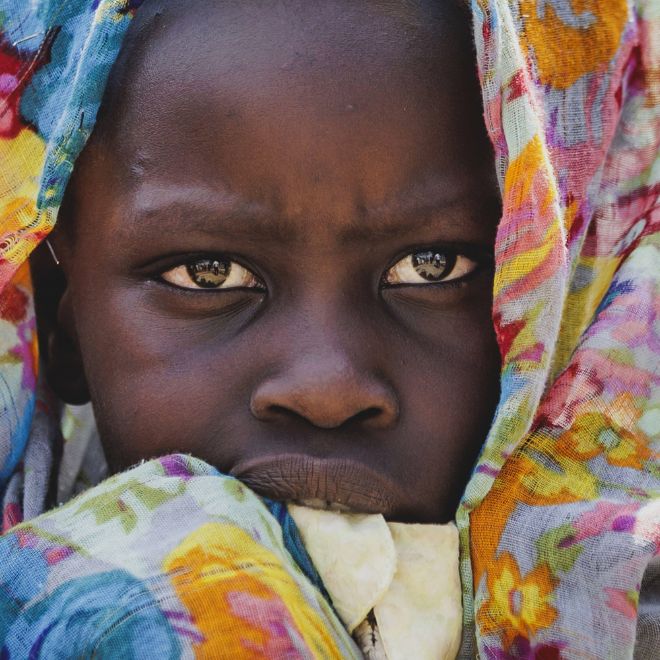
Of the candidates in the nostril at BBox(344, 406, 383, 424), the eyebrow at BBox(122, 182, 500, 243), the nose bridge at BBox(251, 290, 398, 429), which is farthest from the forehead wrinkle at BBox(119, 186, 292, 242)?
the nostril at BBox(344, 406, 383, 424)

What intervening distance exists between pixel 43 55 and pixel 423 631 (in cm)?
90

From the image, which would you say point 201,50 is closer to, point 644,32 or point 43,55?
point 43,55

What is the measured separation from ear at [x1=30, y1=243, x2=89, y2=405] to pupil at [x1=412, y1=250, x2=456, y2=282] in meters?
0.57

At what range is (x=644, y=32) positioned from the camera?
1.55m

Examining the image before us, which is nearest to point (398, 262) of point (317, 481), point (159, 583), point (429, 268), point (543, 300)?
point (429, 268)

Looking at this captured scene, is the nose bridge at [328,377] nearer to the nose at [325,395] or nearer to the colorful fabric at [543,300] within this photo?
the nose at [325,395]

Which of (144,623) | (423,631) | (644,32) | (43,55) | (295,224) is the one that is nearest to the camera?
(144,623)

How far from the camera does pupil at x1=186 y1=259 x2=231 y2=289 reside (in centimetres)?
134

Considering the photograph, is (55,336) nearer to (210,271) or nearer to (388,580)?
(210,271)

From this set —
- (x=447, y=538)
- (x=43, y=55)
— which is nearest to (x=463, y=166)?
(x=447, y=538)

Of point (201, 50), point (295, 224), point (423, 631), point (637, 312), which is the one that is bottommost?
point (423, 631)

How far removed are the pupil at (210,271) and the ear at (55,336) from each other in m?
0.31

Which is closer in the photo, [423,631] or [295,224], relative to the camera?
[423,631]

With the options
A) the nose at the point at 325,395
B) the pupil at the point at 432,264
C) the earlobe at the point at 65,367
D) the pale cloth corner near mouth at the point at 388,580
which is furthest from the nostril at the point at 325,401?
the earlobe at the point at 65,367
